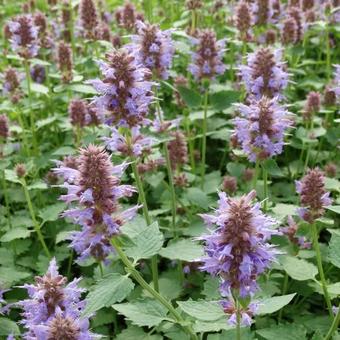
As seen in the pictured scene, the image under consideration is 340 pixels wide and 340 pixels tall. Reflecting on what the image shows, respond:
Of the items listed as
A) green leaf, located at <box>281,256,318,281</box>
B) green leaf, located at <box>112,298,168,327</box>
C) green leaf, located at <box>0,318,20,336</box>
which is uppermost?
green leaf, located at <box>112,298,168,327</box>

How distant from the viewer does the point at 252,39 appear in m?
5.71

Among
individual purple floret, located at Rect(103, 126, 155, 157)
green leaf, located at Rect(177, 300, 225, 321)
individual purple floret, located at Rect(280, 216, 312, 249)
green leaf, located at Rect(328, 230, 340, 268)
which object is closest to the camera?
green leaf, located at Rect(177, 300, 225, 321)

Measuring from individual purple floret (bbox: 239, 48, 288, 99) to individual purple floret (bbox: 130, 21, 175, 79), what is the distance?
1.75ft

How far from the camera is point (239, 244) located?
222cm

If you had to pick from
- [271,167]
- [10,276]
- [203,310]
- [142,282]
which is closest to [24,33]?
[10,276]

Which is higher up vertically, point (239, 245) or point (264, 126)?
point (264, 126)

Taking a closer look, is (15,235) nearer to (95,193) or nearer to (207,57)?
(95,193)

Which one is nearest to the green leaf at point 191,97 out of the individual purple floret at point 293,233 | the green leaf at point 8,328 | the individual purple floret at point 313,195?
the individual purple floret at point 293,233

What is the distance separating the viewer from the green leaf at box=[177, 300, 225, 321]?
2518mm

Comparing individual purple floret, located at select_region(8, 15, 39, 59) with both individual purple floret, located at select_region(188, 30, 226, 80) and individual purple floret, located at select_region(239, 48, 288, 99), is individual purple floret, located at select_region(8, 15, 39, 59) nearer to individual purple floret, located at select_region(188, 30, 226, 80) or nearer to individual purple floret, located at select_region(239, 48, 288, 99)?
individual purple floret, located at select_region(188, 30, 226, 80)

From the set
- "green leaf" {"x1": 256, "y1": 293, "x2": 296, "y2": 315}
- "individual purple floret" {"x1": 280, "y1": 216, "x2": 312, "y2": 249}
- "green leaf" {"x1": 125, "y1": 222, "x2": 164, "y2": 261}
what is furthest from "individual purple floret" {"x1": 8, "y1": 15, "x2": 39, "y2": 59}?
"green leaf" {"x1": 256, "y1": 293, "x2": 296, "y2": 315}

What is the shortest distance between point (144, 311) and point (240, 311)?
517mm

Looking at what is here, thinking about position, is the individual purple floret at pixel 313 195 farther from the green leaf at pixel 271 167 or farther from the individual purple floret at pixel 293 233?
the individual purple floret at pixel 293 233

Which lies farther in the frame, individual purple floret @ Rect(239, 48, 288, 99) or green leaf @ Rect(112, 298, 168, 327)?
individual purple floret @ Rect(239, 48, 288, 99)
